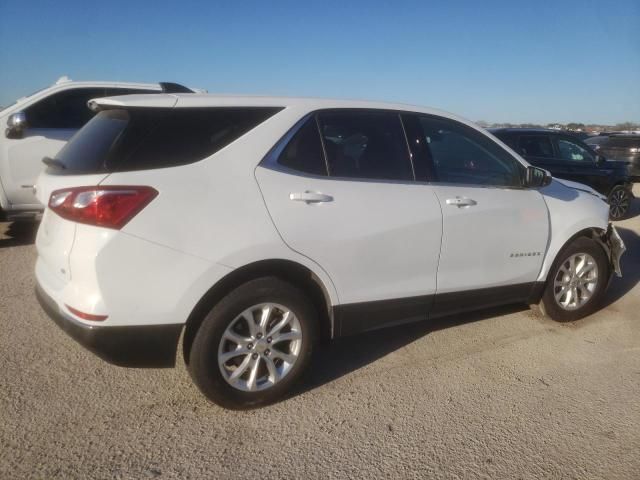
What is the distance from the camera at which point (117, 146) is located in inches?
95.5

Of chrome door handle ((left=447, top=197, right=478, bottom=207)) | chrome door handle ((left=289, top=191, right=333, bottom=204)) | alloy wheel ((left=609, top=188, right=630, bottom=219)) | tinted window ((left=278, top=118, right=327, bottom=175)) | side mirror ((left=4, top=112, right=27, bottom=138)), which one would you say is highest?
tinted window ((left=278, top=118, right=327, bottom=175))

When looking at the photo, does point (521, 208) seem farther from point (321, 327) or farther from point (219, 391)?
point (219, 391)

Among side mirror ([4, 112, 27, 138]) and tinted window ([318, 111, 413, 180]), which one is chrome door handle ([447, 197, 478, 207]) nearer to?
tinted window ([318, 111, 413, 180])

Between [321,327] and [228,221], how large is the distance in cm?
100

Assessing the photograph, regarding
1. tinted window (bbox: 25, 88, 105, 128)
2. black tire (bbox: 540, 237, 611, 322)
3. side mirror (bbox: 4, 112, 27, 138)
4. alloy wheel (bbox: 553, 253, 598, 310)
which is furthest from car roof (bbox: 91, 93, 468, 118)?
tinted window (bbox: 25, 88, 105, 128)

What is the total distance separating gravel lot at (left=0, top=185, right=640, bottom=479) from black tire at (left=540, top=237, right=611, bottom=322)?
29cm

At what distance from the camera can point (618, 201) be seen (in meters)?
9.25

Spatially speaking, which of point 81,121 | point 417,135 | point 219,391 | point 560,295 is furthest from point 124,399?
point 81,121

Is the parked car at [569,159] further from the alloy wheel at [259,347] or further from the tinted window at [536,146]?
the alloy wheel at [259,347]

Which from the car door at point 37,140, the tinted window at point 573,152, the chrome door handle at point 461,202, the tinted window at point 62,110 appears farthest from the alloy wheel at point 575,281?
the tinted window at point 62,110

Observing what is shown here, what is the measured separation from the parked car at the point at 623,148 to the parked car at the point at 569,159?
3564 mm

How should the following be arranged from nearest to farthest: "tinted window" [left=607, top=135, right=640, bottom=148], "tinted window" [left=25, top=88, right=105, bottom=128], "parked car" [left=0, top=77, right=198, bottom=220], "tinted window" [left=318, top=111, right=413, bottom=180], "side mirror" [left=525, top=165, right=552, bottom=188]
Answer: "tinted window" [left=318, top=111, right=413, bottom=180]
"side mirror" [left=525, top=165, right=552, bottom=188]
"parked car" [left=0, top=77, right=198, bottom=220]
"tinted window" [left=25, top=88, right=105, bottom=128]
"tinted window" [left=607, top=135, right=640, bottom=148]

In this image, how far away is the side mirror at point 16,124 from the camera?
5.72 meters

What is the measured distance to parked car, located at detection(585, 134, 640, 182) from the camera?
12.4m
